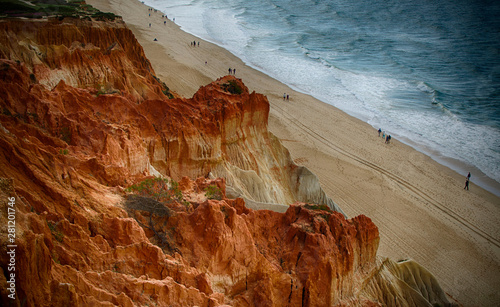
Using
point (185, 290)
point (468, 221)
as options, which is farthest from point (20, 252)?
point (468, 221)

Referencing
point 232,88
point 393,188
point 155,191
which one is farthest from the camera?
point 393,188

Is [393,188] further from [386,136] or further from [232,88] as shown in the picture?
[232,88]

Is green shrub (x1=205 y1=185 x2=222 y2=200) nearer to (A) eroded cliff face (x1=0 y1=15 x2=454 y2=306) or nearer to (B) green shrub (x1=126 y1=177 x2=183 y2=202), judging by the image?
(A) eroded cliff face (x1=0 y1=15 x2=454 y2=306)

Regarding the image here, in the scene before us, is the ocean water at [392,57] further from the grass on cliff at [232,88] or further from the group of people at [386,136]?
the grass on cliff at [232,88]

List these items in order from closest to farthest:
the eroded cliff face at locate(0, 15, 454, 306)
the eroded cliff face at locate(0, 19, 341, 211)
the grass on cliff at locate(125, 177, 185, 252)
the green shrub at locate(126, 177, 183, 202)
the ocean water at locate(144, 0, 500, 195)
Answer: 1. the eroded cliff face at locate(0, 15, 454, 306)
2. the grass on cliff at locate(125, 177, 185, 252)
3. the green shrub at locate(126, 177, 183, 202)
4. the eroded cliff face at locate(0, 19, 341, 211)
5. the ocean water at locate(144, 0, 500, 195)

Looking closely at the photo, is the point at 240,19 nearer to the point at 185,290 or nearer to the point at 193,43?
the point at 193,43

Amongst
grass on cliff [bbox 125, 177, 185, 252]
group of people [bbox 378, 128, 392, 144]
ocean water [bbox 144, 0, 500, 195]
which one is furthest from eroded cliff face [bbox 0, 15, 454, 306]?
ocean water [bbox 144, 0, 500, 195]

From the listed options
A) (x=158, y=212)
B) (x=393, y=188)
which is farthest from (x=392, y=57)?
(x=158, y=212)
